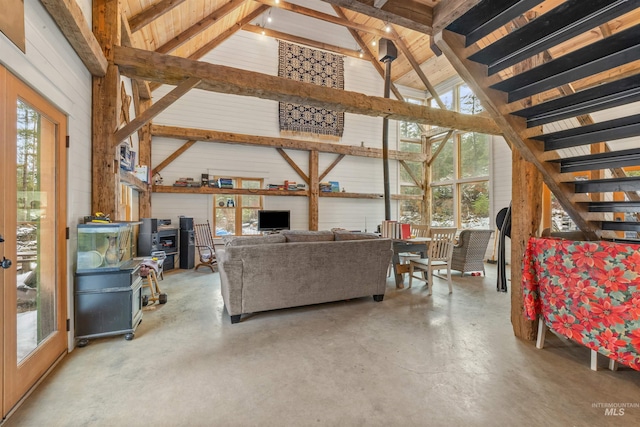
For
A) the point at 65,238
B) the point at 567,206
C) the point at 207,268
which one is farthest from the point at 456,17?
the point at 207,268

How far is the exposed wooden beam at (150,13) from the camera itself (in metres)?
4.06

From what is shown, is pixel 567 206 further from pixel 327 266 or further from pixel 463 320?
pixel 327 266

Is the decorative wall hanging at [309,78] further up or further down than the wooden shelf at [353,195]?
further up

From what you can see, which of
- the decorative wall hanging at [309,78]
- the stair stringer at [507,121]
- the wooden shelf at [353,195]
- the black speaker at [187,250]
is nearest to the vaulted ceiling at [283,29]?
the decorative wall hanging at [309,78]

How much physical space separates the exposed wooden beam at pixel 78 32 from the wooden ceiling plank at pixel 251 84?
0.90ft

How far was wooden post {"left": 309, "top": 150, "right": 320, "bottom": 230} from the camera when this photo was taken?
7582 mm

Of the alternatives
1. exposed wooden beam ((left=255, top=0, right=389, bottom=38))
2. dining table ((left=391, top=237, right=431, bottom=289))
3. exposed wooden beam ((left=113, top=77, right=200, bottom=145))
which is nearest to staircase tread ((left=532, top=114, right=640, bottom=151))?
dining table ((left=391, top=237, right=431, bottom=289))

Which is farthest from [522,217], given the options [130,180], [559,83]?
[130,180]

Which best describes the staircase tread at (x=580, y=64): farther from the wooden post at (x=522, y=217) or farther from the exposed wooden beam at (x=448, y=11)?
the wooden post at (x=522, y=217)

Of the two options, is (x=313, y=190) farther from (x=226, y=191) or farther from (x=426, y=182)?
(x=426, y=182)

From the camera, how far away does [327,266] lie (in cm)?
341

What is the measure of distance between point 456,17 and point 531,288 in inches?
89.3

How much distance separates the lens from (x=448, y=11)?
1.81 meters

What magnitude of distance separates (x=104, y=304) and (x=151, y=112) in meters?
2.19
